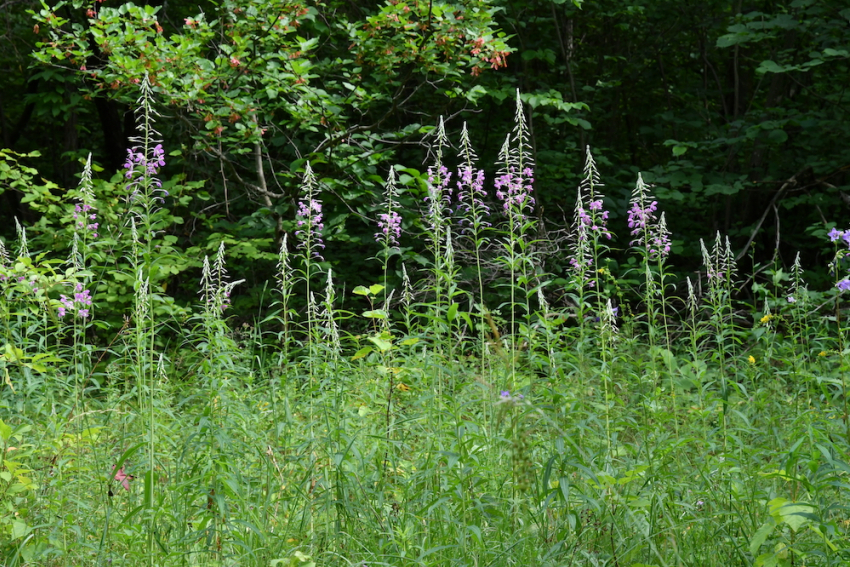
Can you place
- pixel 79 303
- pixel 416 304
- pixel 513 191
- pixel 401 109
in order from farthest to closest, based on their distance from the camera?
pixel 401 109 < pixel 79 303 < pixel 513 191 < pixel 416 304

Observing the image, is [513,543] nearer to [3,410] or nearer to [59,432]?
[59,432]

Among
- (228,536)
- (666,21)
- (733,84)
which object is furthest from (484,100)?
(228,536)

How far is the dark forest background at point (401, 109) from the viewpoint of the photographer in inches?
233

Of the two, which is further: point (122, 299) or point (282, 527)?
point (122, 299)

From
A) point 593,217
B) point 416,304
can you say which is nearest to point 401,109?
point 593,217

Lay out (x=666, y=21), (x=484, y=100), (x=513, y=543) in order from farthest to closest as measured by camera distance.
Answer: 1. (x=666, y=21)
2. (x=484, y=100)
3. (x=513, y=543)

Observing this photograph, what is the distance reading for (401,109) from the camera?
665 centimetres

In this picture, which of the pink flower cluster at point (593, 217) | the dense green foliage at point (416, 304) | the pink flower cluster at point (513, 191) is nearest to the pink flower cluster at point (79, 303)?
the dense green foliage at point (416, 304)

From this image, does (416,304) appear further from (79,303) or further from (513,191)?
(79,303)

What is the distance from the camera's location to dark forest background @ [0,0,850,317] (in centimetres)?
591

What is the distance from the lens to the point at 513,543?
2516 mm

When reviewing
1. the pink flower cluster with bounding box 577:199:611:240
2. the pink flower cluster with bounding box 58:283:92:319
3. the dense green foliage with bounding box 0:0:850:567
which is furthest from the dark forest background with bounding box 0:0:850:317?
the pink flower cluster with bounding box 577:199:611:240

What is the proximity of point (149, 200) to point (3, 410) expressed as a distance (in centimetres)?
232

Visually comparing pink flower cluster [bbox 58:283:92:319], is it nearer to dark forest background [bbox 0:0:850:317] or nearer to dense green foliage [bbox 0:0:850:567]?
dense green foliage [bbox 0:0:850:567]
